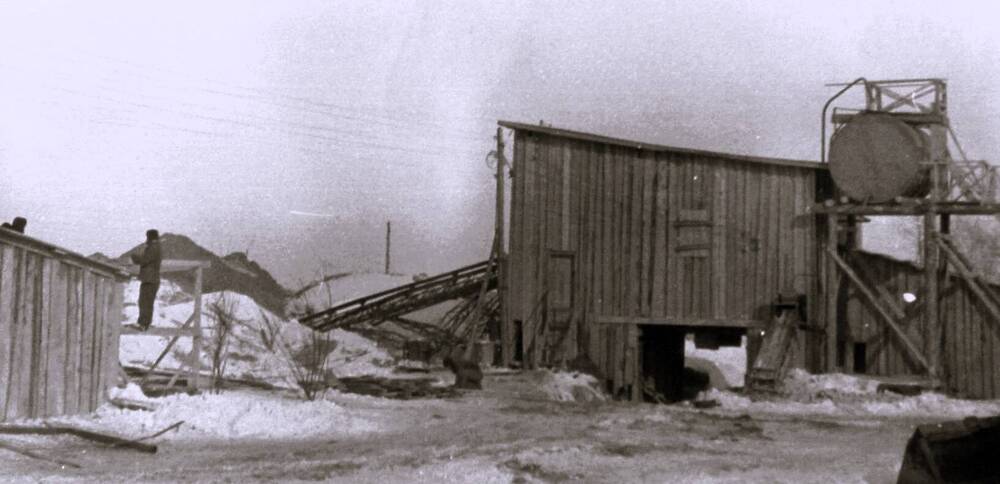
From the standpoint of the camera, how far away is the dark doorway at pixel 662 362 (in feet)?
102

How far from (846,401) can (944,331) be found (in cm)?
470

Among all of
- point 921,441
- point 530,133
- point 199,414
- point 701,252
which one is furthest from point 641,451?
point 530,133

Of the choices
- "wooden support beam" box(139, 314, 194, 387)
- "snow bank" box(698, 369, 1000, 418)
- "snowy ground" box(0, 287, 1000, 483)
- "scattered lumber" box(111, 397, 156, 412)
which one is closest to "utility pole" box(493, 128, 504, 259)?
"snowy ground" box(0, 287, 1000, 483)

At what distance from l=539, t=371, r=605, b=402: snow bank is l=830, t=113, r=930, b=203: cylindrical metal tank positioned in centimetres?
760

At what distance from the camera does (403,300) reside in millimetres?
35938

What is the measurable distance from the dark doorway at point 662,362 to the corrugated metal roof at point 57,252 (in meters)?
15.6

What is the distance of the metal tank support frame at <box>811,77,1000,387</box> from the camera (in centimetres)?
2623

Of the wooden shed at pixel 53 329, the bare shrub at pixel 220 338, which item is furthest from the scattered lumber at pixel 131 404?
the bare shrub at pixel 220 338

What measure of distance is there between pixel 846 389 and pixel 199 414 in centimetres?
1398

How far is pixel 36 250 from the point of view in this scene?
16391mm

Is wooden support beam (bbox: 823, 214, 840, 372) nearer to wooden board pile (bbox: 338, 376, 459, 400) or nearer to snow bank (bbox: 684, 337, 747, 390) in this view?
wooden board pile (bbox: 338, 376, 459, 400)

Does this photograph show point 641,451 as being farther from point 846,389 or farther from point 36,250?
point 846,389

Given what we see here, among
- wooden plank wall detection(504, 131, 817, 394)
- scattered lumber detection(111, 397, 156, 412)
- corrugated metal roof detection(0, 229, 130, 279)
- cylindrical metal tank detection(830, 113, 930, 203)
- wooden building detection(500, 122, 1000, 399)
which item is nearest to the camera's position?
corrugated metal roof detection(0, 229, 130, 279)

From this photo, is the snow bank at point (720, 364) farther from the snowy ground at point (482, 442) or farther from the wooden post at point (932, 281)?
the snowy ground at point (482, 442)
